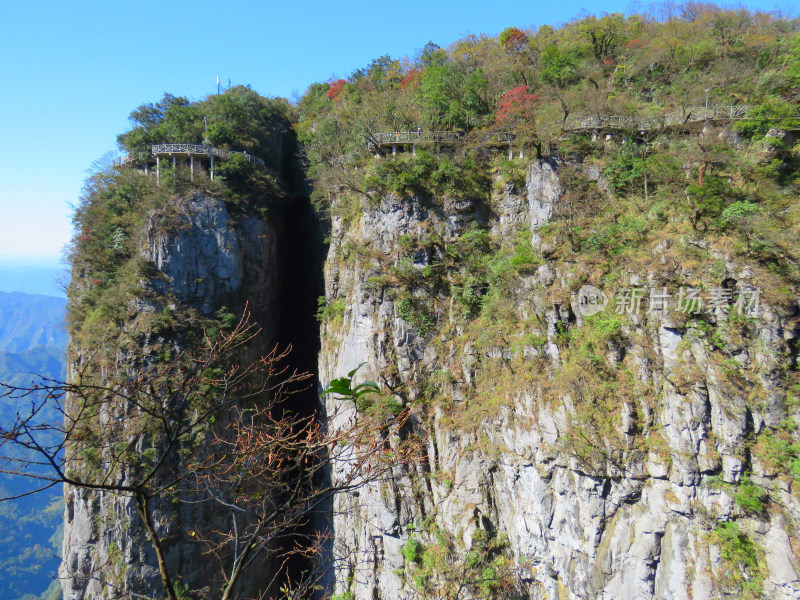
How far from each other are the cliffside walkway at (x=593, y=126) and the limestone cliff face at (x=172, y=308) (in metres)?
9.19

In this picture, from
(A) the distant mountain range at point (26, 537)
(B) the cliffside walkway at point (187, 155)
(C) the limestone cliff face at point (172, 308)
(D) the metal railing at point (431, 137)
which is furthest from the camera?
(A) the distant mountain range at point (26, 537)

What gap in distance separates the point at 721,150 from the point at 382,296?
1408cm

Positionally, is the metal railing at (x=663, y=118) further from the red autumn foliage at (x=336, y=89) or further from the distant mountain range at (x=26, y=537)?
the distant mountain range at (x=26, y=537)

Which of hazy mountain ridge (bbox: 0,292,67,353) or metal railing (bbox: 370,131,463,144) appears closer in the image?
metal railing (bbox: 370,131,463,144)

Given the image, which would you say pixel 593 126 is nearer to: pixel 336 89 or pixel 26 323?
pixel 336 89

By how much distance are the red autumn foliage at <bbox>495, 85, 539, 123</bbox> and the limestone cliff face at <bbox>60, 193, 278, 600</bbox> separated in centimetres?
1431

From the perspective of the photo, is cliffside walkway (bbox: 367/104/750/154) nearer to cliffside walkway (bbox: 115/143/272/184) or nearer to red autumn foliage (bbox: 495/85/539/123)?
red autumn foliage (bbox: 495/85/539/123)

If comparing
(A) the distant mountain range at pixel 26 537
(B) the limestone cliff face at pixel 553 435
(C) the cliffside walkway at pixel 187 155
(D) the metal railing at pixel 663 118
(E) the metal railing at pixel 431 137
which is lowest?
(A) the distant mountain range at pixel 26 537

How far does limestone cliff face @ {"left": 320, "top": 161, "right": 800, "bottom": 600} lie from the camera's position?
10305 millimetres

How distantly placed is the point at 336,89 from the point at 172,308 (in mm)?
18130

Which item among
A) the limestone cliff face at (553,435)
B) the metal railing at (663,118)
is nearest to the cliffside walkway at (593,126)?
the metal railing at (663,118)

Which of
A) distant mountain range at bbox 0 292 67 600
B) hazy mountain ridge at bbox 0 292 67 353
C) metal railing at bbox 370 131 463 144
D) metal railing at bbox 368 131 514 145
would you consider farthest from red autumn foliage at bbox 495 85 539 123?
hazy mountain ridge at bbox 0 292 67 353

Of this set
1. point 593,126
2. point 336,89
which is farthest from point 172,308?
point 593,126

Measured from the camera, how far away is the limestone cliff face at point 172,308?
15.9 meters
